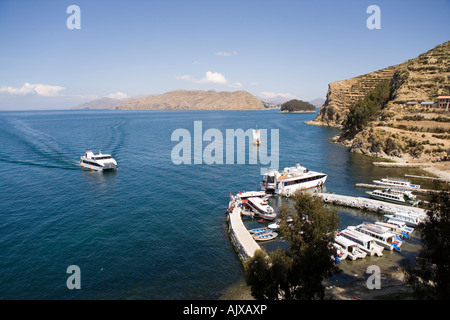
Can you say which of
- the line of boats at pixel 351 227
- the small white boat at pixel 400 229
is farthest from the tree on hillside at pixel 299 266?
the small white boat at pixel 400 229

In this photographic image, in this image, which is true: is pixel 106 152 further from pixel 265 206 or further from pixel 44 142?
pixel 265 206

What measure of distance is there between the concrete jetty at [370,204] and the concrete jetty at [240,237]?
57.9 feet

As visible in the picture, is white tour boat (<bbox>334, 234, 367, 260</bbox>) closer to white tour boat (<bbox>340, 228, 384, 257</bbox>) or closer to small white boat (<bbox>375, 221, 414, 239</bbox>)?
white tour boat (<bbox>340, 228, 384, 257</bbox>)

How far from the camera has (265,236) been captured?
4150 centimetres

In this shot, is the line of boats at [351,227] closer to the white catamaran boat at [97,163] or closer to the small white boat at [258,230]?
the small white boat at [258,230]

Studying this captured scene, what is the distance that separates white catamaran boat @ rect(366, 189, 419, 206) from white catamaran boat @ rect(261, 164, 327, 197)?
492 inches

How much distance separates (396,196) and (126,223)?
2136 inches

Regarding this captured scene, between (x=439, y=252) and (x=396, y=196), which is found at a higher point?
(x=439, y=252)

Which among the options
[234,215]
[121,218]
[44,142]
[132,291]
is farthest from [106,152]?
[132,291]

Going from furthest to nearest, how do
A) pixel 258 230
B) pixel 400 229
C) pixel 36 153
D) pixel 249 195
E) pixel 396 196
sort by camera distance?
pixel 36 153 < pixel 249 195 < pixel 396 196 < pixel 258 230 < pixel 400 229

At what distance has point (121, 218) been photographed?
152 ft

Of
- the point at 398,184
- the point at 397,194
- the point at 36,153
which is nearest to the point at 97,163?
the point at 36,153

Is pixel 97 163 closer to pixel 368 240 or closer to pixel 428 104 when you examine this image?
pixel 368 240

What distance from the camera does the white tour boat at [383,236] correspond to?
1470 inches
